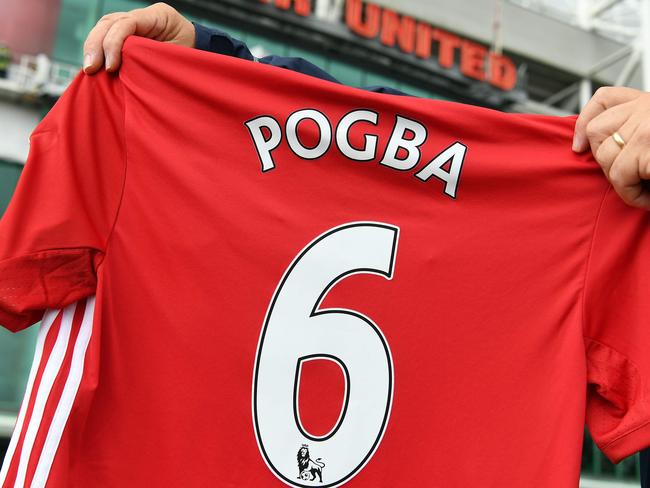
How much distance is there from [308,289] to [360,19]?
1187 centimetres

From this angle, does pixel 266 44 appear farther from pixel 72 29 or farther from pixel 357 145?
pixel 357 145

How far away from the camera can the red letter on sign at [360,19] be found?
12500mm

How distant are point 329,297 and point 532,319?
22.9 inches

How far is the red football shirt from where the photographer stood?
1.60m

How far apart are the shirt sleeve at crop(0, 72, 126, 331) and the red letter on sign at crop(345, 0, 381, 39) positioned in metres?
11.4

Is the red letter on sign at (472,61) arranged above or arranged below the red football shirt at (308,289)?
above

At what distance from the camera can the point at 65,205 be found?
1.59 metres

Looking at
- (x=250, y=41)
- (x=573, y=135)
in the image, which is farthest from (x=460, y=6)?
(x=573, y=135)

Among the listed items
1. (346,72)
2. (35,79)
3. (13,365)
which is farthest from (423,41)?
(13,365)

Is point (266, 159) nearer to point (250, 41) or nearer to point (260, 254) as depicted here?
point (260, 254)

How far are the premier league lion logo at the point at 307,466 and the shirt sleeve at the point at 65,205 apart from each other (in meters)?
0.69

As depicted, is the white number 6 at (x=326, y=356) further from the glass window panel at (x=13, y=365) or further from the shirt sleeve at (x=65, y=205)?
the glass window panel at (x=13, y=365)

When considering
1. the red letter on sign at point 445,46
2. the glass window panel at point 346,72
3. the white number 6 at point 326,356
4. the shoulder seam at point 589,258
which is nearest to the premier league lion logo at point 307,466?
the white number 6 at point 326,356

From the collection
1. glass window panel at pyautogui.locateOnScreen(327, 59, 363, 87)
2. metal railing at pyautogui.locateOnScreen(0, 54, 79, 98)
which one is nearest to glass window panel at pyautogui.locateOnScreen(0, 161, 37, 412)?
metal railing at pyautogui.locateOnScreen(0, 54, 79, 98)
